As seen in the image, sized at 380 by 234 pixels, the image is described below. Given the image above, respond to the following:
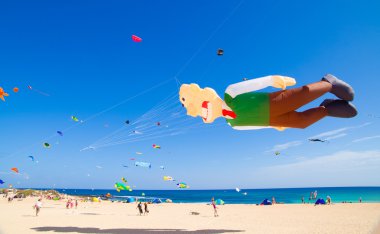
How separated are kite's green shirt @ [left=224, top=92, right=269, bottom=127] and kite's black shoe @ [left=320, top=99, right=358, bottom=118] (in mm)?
1964

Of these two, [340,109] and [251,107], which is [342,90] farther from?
[251,107]

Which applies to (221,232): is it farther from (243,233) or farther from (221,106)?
(221,106)

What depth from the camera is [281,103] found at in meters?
7.95

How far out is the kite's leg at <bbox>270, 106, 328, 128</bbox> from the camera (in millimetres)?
8336

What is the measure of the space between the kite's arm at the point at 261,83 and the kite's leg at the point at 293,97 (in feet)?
0.82

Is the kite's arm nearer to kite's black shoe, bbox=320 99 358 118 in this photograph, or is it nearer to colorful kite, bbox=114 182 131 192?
kite's black shoe, bbox=320 99 358 118

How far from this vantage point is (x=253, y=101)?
816 centimetres

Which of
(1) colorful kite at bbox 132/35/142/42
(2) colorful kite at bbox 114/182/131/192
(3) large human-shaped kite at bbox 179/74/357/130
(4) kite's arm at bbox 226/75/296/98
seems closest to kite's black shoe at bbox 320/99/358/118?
(3) large human-shaped kite at bbox 179/74/357/130

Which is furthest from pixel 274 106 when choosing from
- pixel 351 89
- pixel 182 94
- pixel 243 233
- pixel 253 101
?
pixel 243 233

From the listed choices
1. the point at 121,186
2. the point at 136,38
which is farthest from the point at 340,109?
the point at 121,186

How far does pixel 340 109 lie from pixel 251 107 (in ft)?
8.61

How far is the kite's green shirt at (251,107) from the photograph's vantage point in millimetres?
8109

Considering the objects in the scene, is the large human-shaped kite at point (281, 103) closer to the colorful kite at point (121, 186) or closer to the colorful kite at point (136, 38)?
the colorful kite at point (136, 38)

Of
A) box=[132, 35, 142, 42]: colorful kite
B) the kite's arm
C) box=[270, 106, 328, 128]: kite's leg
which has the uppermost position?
box=[132, 35, 142, 42]: colorful kite
